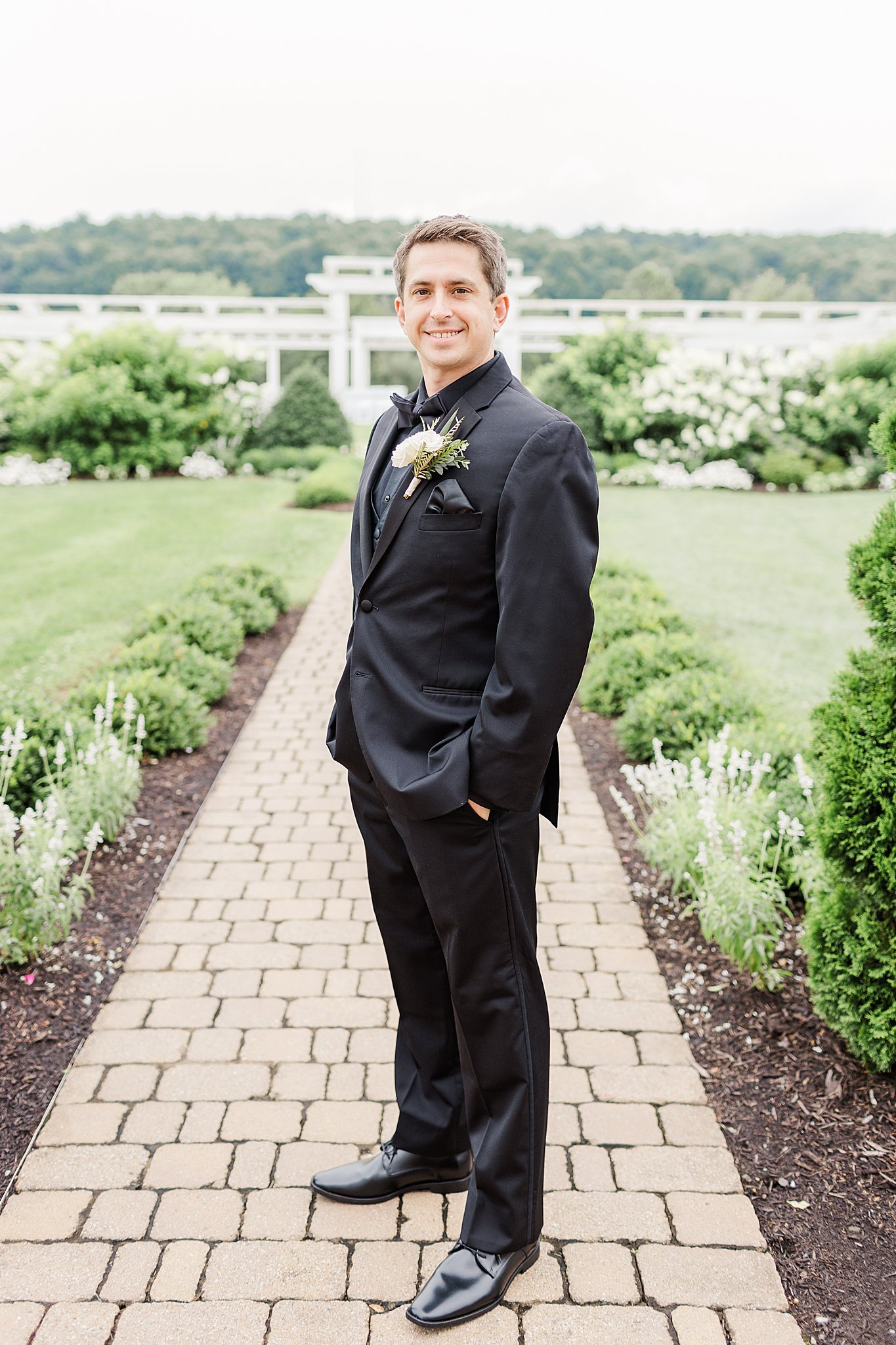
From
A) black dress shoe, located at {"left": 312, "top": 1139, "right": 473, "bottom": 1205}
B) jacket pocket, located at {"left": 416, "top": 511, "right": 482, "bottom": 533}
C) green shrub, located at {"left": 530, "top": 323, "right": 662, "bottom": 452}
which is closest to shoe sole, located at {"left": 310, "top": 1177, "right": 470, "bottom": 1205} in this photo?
black dress shoe, located at {"left": 312, "top": 1139, "right": 473, "bottom": 1205}

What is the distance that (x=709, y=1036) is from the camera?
3018 mm

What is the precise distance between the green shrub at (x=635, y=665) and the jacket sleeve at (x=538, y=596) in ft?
13.0

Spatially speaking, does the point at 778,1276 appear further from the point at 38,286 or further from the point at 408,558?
the point at 38,286

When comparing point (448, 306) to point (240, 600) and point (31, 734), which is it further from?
point (240, 600)

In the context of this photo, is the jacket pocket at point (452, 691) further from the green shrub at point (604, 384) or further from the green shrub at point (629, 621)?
the green shrub at point (604, 384)

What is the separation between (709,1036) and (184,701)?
333cm

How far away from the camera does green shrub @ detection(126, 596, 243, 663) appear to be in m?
6.56

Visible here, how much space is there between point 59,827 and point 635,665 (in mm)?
3666

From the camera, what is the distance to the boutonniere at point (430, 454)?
1.82 metres

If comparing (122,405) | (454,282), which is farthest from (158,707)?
(122,405)

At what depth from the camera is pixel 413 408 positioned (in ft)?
6.66

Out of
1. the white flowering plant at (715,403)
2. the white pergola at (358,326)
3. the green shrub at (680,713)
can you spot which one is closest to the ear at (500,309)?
the green shrub at (680,713)

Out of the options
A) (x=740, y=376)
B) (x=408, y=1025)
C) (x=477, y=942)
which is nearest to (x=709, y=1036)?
(x=408, y=1025)

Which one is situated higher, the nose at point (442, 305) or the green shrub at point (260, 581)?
the nose at point (442, 305)
